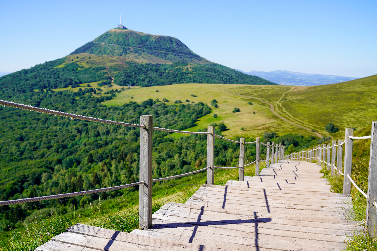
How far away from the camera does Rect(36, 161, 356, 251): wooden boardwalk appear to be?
230 cm

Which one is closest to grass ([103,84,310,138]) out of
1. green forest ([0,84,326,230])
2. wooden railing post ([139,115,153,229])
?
green forest ([0,84,326,230])

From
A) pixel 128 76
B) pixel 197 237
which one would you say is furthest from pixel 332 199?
pixel 128 76

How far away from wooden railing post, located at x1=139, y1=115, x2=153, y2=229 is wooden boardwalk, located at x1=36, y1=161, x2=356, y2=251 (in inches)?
5.3

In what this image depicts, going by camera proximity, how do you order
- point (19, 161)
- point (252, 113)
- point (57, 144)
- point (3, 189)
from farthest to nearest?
point (252, 113) < point (57, 144) < point (19, 161) < point (3, 189)

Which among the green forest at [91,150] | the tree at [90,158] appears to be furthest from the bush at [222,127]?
the tree at [90,158]

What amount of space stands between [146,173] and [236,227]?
1.15 meters

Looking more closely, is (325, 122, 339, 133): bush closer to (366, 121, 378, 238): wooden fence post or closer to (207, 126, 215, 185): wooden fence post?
(207, 126, 215, 185): wooden fence post

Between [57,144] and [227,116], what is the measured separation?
2351 inches

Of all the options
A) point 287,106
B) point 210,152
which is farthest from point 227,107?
point 210,152

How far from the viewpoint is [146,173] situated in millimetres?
3039

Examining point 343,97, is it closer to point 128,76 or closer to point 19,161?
point 19,161

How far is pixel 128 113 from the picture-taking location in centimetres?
11925

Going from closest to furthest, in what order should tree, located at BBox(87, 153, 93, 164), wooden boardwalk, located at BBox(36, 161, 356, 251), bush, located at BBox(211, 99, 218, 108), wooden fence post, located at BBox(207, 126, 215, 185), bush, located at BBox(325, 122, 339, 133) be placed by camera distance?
wooden boardwalk, located at BBox(36, 161, 356, 251) < wooden fence post, located at BBox(207, 126, 215, 185) < bush, located at BBox(325, 122, 339, 133) < tree, located at BBox(87, 153, 93, 164) < bush, located at BBox(211, 99, 218, 108)

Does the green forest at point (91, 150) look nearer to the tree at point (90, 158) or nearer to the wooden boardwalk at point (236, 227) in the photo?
the tree at point (90, 158)
